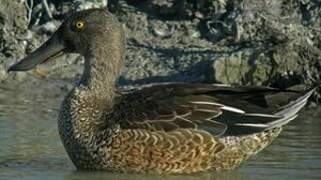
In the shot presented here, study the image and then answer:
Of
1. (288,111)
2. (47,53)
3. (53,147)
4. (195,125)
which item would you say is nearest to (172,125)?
(195,125)

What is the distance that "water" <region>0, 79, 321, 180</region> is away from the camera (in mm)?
9172

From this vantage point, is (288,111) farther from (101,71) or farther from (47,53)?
(47,53)

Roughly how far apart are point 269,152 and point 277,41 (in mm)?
2880

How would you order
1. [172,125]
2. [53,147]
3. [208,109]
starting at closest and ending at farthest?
[172,125]
[208,109]
[53,147]

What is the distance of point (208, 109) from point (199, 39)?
426 centimetres

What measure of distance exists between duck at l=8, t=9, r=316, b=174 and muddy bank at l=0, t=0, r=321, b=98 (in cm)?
266

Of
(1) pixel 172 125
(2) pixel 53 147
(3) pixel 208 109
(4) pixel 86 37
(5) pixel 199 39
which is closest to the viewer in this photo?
(1) pixel 172 125

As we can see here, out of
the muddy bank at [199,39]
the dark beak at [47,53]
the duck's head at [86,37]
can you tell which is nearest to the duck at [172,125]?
the duck's head at [86,37]

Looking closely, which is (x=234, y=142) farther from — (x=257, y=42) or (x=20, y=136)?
(x=257, y=42)

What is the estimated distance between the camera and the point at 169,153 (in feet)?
29.6

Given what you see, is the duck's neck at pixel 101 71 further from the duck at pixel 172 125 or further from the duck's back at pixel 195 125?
the duck's back at pixel 195 125

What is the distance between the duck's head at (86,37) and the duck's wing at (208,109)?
61 centimetres

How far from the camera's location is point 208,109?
30.3 feet

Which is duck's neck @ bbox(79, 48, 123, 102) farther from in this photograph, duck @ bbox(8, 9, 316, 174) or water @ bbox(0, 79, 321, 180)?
water @ bbox(0, 79, 321, 180)
